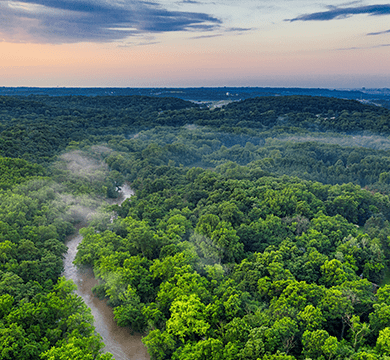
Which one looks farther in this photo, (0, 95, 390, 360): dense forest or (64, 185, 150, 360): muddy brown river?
(64, 185, 150, 360): muddy brown river

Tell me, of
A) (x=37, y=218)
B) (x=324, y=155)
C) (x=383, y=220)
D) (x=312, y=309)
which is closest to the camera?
(x=312, y=309)

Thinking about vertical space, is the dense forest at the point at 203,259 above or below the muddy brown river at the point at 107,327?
above

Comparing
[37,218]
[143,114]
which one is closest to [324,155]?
[37,218]

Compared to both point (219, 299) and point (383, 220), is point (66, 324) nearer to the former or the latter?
point (219, 299)

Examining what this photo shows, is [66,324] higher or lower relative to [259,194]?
lower

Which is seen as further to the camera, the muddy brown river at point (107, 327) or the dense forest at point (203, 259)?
the muddy brown river at point (107, 327)
